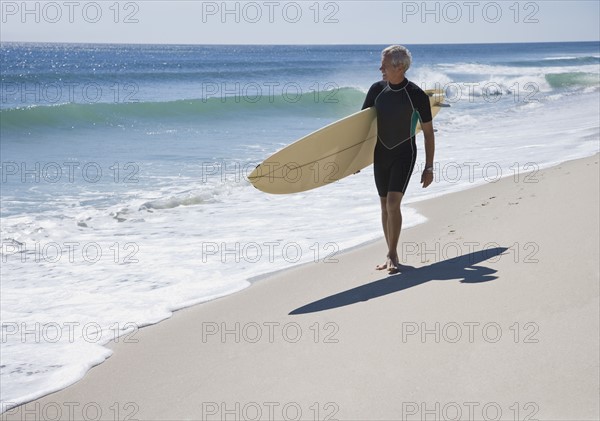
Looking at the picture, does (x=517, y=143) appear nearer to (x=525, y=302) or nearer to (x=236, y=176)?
(x=236, y=176)

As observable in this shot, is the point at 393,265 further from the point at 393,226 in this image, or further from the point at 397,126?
the point at 397,126

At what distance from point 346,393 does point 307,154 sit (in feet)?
9.53

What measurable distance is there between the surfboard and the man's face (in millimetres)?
841

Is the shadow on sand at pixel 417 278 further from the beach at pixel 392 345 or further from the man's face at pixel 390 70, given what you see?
the man's face at pixel 390 70

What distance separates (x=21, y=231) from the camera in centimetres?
697

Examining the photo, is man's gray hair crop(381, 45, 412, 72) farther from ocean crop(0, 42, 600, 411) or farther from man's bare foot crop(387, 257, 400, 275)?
ocean crop(0, 42, 600, 411)

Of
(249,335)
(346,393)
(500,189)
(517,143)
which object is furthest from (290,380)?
(517,143)

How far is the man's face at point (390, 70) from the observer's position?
4.48 meters

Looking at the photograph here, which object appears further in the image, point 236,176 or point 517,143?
point 517,143

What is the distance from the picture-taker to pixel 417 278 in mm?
4508

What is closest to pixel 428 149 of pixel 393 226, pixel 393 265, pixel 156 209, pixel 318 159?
pixel 393 226

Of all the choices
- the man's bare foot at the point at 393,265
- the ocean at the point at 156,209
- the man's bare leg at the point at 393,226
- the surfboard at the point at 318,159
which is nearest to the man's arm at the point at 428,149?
the man's bare leg at the point at 393,226

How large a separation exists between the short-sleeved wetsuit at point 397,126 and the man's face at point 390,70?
0.07 metres

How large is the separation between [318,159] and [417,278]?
5.33 feet
